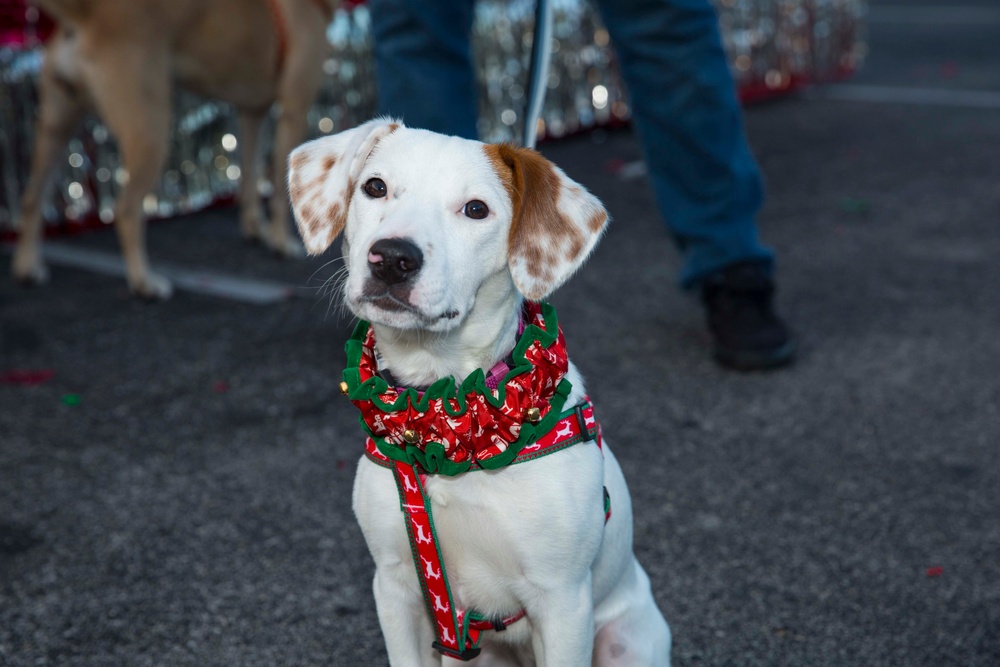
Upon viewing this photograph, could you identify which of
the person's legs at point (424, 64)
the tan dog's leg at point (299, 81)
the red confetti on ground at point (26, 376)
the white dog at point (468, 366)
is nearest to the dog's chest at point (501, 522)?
the white dog at point (468, 366)

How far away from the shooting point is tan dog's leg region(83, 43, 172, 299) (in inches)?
148

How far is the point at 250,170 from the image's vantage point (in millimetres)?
4562

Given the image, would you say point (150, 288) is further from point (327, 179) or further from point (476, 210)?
point (476, 210)

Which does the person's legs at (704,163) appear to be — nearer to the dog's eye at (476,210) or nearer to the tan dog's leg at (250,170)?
the dog's eye at (476,210)

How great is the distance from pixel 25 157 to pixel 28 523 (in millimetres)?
2782

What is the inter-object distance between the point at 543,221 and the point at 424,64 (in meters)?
1.23

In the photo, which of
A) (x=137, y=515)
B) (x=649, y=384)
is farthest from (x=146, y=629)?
(x=649, y=384)

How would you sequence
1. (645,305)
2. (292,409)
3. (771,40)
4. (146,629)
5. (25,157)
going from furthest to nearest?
(771,40)
(25,157)
(645,305)
(292,409)
(146,629)

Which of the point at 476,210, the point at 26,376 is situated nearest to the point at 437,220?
the point at 476,210

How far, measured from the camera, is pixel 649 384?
3.08 meters

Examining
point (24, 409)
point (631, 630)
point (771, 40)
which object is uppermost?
point (631, 630)

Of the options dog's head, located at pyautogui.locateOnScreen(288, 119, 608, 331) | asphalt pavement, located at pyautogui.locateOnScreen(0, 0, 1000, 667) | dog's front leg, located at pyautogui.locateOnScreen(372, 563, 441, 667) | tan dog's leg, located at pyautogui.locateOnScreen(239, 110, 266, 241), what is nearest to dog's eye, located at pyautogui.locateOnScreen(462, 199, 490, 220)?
dog's head, located at pyautogui.locateOnScreen(288, 119, 608, 331)

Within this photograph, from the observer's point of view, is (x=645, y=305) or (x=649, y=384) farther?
(x=645, y=305)

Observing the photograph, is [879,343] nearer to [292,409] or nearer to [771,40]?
[292,409]
